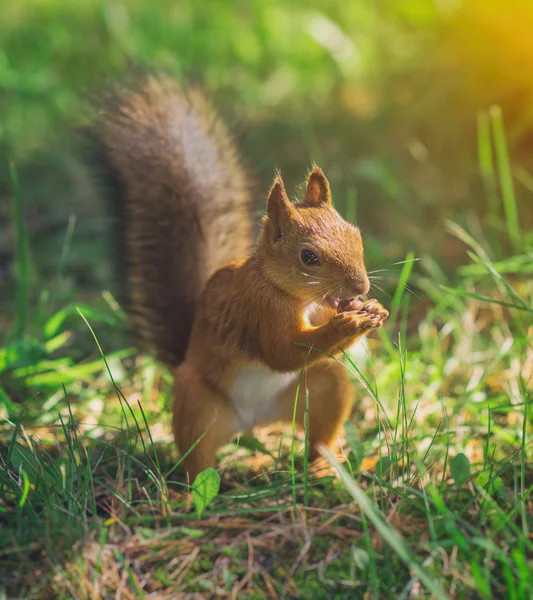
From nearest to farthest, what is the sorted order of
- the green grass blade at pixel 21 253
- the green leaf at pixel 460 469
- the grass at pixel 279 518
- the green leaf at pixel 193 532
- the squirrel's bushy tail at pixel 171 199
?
the grass at pixel 279 518 → the green leaf at pixel 193 532 → the green leaf at pixel 460 469 → the squirrel's bushy tail at pixel 171 199 → the green grass blade at pixel 21 253

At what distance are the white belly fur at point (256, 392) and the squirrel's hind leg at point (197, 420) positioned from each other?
40 millimetres

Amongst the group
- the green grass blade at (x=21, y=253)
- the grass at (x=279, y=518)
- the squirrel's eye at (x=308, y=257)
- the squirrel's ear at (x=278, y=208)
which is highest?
the squirrel's ear at (x=278, y=208)

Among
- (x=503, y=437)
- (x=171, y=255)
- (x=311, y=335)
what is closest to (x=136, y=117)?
(x=171, y=255)

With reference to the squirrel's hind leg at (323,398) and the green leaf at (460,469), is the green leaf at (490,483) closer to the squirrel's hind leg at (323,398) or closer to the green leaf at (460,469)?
the green leaf at (460,469)

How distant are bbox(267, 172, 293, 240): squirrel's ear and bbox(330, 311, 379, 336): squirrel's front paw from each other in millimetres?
236

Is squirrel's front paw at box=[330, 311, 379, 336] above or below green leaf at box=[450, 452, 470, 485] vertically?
above

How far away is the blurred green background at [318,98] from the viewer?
10.5ft

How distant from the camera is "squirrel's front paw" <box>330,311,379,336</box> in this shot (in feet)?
4.84

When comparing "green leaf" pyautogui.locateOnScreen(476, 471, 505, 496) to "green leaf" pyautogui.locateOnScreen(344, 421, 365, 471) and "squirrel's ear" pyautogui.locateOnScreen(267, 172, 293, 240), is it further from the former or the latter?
"squirrel's ear" pyautogui.locateOnScreen(267, 172, 293, 240)

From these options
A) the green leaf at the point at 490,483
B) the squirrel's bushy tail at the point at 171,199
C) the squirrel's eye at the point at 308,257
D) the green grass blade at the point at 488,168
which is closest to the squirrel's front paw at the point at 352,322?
the squirrel's eye at the point at 308,257

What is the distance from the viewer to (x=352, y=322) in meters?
1.47

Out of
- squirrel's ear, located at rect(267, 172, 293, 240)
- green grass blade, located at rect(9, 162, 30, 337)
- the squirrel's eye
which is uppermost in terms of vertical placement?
squirrel's ear, located at rect(267, 172, 293, 240)

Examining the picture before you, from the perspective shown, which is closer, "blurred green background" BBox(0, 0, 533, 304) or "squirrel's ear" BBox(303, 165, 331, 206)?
"squirrel's ear" BBox(303, 165, 331, 206)

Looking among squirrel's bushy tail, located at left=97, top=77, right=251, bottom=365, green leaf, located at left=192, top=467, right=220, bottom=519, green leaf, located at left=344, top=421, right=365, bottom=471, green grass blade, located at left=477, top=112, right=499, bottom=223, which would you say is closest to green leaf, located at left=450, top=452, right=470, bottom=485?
green leaf, located at left=344, top=421, right=365, bottom=471
